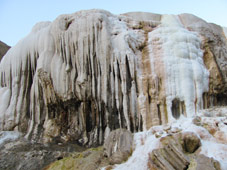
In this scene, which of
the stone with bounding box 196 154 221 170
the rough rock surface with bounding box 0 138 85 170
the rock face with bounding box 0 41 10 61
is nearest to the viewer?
the stone with bounding box 196 154 221 170

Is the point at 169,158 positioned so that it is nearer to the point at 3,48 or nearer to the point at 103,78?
the point at 103,78

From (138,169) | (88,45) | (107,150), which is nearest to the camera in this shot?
(138,169)

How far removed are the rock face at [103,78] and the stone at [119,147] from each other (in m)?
1.74

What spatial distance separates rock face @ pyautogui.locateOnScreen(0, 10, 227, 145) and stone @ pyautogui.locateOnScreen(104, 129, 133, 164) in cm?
174

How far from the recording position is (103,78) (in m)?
9.29

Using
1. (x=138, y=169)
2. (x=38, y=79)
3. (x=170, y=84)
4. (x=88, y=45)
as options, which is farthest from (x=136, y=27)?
(x=138, y=169)

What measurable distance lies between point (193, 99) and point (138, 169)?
4693mm

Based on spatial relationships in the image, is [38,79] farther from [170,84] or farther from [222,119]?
[222,119]

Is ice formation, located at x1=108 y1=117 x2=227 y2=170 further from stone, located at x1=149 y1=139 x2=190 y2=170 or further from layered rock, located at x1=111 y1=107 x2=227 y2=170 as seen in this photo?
stone, located at x1=149 y1=139 x2=190 y2=170

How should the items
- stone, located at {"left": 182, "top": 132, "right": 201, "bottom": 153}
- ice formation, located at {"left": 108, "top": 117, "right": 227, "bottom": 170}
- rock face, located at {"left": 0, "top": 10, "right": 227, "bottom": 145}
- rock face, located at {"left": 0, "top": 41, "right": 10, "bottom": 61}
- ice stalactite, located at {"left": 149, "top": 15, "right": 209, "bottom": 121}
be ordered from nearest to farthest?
ice formation, located at {"left": 108, "top": 117, "right": 227, "bottom": 170}
stone, located at {"left": 182, "top": 132, "right": 201, "bottom": 153}
ice stalactite, located at {"left": 149, "top": 15, "right": 209, "bottom": 121}
rock face, located at {"left": 0, "top": 10, "right": 227, "bottom": 145}
rock face, located at {"left": 0, "top": 41, "right": 10, "bottom": 61}

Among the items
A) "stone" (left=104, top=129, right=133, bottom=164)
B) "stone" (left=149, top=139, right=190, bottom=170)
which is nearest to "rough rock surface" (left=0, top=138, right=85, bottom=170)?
"stone" (left=104, top=129, right=133, bottom=164)

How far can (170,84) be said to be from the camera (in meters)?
9.20

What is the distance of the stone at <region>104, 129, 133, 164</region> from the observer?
20.2 ft

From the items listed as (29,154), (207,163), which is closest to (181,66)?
(207,163)
